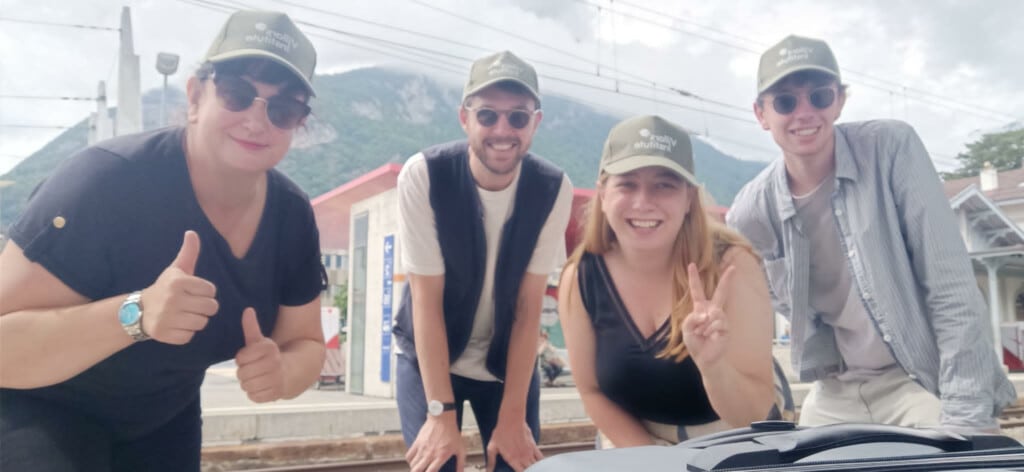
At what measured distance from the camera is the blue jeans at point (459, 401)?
2.19 meters

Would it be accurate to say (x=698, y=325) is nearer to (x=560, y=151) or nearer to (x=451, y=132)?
(x=560, y=151)

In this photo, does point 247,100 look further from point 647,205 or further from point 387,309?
point 387,309

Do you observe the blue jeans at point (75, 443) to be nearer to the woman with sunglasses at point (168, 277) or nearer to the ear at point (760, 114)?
the woman with sunglasses at point (168, 277)

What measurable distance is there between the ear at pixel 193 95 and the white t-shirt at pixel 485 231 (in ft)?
1.86

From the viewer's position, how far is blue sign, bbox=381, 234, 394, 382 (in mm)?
2629

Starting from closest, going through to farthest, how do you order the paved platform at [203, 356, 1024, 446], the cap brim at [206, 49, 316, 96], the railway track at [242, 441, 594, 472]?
the cap brim at [206, 49, 316, 96] → the paved platform at [203, 356, 1024, 446] → the railway track at [242, 441, 594, 472]

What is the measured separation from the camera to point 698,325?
199cm

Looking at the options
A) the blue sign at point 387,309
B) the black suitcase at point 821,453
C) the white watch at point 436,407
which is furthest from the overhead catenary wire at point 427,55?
the black suitcase at point 821,453

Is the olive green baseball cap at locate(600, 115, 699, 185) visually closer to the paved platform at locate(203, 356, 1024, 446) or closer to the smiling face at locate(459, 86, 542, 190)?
the smiling face at locate(459, 86, 542, 190)

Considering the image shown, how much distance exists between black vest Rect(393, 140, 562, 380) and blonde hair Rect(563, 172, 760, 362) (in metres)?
0.14

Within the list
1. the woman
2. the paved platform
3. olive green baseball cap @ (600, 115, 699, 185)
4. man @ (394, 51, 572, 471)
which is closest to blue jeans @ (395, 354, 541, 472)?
man @ (394, 51, 572, 471)

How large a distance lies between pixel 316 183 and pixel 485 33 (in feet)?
2.21

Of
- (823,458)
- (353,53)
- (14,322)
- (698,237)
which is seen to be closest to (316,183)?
(353,53)

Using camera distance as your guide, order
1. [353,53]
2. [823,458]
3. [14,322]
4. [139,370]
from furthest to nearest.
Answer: [353,53] → [139,370] → [14,322] → [823,458]
